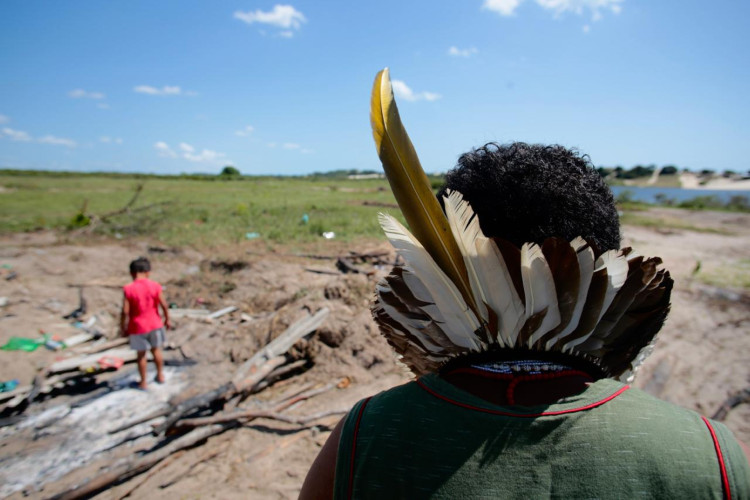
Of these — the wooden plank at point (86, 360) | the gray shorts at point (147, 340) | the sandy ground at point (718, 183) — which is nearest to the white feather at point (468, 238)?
the gray shorts at point (147, 340)

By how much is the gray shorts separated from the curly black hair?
514cm

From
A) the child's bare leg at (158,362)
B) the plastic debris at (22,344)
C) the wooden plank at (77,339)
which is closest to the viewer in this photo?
the child's bare leg at (158,362)

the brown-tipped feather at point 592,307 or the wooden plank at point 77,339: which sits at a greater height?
the brown-tipped feather at point 592,307

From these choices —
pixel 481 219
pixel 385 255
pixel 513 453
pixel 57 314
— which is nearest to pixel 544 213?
pixel 481 219

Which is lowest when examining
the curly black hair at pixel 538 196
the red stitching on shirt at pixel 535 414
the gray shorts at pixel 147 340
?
the gray shorts at pixel 147 340

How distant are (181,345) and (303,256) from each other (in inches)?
212

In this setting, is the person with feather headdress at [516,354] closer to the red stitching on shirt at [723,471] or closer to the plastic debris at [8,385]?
the red stitching on shirt at [723,471]

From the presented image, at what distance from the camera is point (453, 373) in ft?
3.02

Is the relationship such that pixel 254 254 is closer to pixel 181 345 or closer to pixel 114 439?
pixel 181 345

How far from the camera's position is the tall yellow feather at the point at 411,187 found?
0.93 m

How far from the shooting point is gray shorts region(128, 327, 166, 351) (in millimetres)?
5000

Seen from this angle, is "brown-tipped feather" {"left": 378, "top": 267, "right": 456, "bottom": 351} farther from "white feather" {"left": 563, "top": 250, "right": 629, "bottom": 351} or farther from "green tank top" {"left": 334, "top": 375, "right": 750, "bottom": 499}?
"white feather" {"left": 563, "top": 250, "right": 629, "bottom": 351}

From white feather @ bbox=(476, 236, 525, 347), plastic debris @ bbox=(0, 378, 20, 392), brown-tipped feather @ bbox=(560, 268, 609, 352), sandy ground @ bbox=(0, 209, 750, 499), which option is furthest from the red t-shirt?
brown-tipped feather @ bbox=(560, 268, 609, 352)

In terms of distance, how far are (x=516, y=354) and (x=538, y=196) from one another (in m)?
0.38
